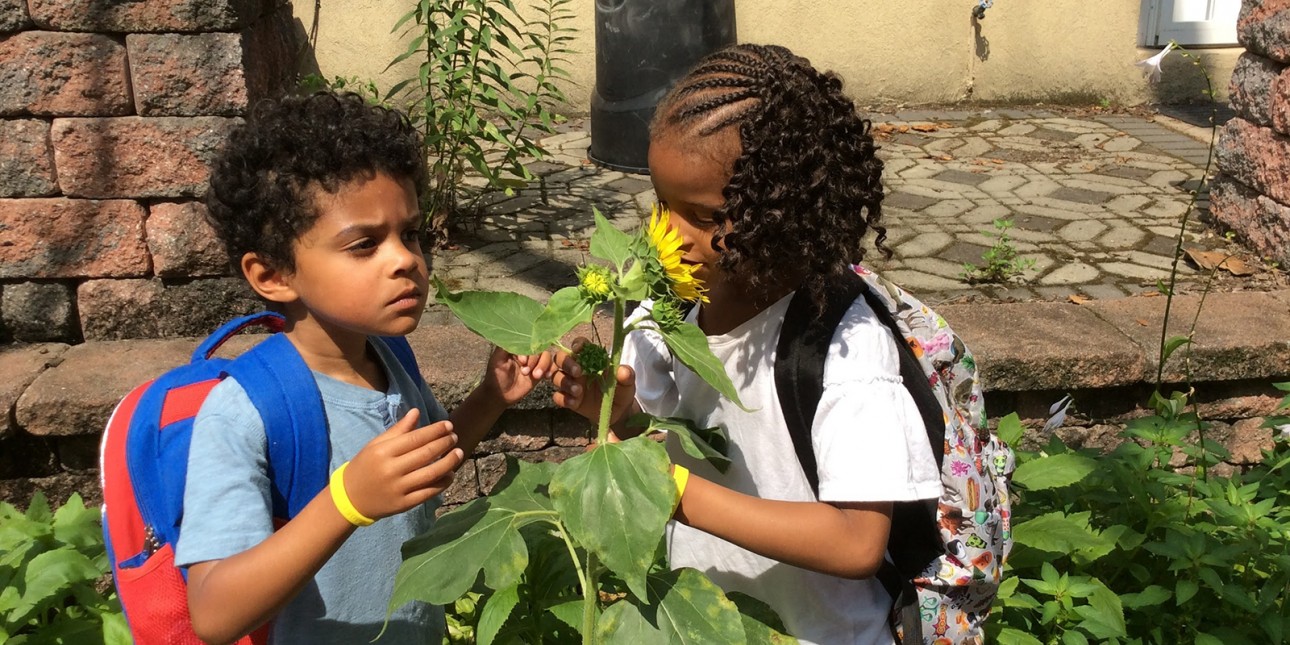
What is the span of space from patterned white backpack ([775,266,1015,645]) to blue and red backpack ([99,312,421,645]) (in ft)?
2.41

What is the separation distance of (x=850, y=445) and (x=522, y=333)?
0.50m

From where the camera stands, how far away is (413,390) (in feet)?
6.74

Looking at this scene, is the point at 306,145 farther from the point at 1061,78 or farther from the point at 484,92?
the point at 1061,78

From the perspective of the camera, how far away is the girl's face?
1728 millimetres

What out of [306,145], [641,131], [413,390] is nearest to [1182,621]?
[413,390]

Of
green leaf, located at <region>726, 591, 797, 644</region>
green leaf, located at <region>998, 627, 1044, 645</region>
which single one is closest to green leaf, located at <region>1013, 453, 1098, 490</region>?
green leaf, located at <region>998, 627, 1044, 645</region>

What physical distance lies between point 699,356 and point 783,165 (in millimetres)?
359

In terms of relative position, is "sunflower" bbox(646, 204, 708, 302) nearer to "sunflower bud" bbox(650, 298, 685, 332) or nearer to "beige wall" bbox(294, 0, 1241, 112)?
"sunflower bud" bbox(650, 298, 685, 332)

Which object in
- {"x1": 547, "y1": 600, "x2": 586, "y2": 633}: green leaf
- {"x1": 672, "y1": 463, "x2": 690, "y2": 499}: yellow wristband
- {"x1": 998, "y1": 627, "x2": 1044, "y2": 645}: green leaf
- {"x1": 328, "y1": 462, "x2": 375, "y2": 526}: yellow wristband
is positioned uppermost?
{"x1": 328, "y1": 462, "x2": 375, "y2": 526}: yellow wristband

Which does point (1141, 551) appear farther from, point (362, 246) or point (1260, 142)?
point (1260, 142)

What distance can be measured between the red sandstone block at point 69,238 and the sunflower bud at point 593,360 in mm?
2865

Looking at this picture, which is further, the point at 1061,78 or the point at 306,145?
the point at 1061,78

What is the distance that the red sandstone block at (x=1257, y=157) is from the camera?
4980 millimetres

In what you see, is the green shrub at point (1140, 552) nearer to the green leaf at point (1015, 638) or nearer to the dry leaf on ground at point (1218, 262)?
the green leaf at point (1015, 638)
